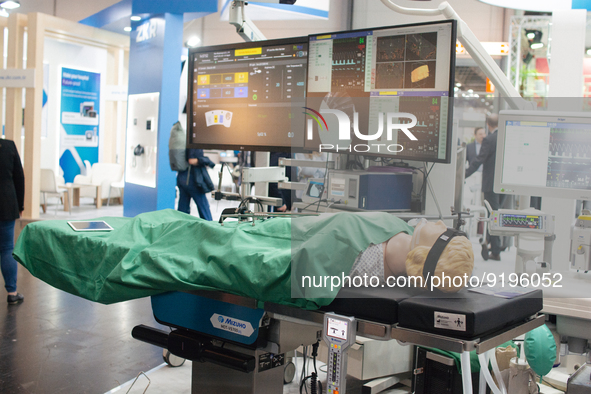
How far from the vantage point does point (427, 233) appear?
5.31 feet

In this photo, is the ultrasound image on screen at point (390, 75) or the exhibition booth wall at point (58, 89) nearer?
the ultrasound image on screen at point (390, 75)

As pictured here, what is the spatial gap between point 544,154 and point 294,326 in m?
1.41

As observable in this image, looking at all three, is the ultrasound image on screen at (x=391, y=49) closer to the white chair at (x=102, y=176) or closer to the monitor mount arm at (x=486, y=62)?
the monitor mount arm at (x=486, y=62)

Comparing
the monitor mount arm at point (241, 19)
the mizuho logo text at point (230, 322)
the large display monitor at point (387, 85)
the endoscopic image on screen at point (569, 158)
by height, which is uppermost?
the monitor mount arm at point (241, 19)

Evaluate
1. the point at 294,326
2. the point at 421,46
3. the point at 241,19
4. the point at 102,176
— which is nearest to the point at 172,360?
the point at 294,326

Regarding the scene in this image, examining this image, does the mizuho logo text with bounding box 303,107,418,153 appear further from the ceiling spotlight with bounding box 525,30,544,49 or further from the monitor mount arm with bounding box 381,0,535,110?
the ceiling spotlight with bounding box 525,30,544,49

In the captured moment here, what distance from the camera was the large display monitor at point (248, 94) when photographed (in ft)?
9.32

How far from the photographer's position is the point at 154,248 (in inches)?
81.7

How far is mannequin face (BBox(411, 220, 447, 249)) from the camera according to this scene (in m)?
1.59

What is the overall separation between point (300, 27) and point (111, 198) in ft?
16.8

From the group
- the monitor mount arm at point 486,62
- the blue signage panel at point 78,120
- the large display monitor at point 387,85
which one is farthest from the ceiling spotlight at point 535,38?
the blue signage panel at point 78,120

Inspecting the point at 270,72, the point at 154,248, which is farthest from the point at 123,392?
the point at 270,72

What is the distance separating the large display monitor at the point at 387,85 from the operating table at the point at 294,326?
2.87 ft

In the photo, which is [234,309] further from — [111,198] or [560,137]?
[111,198]
